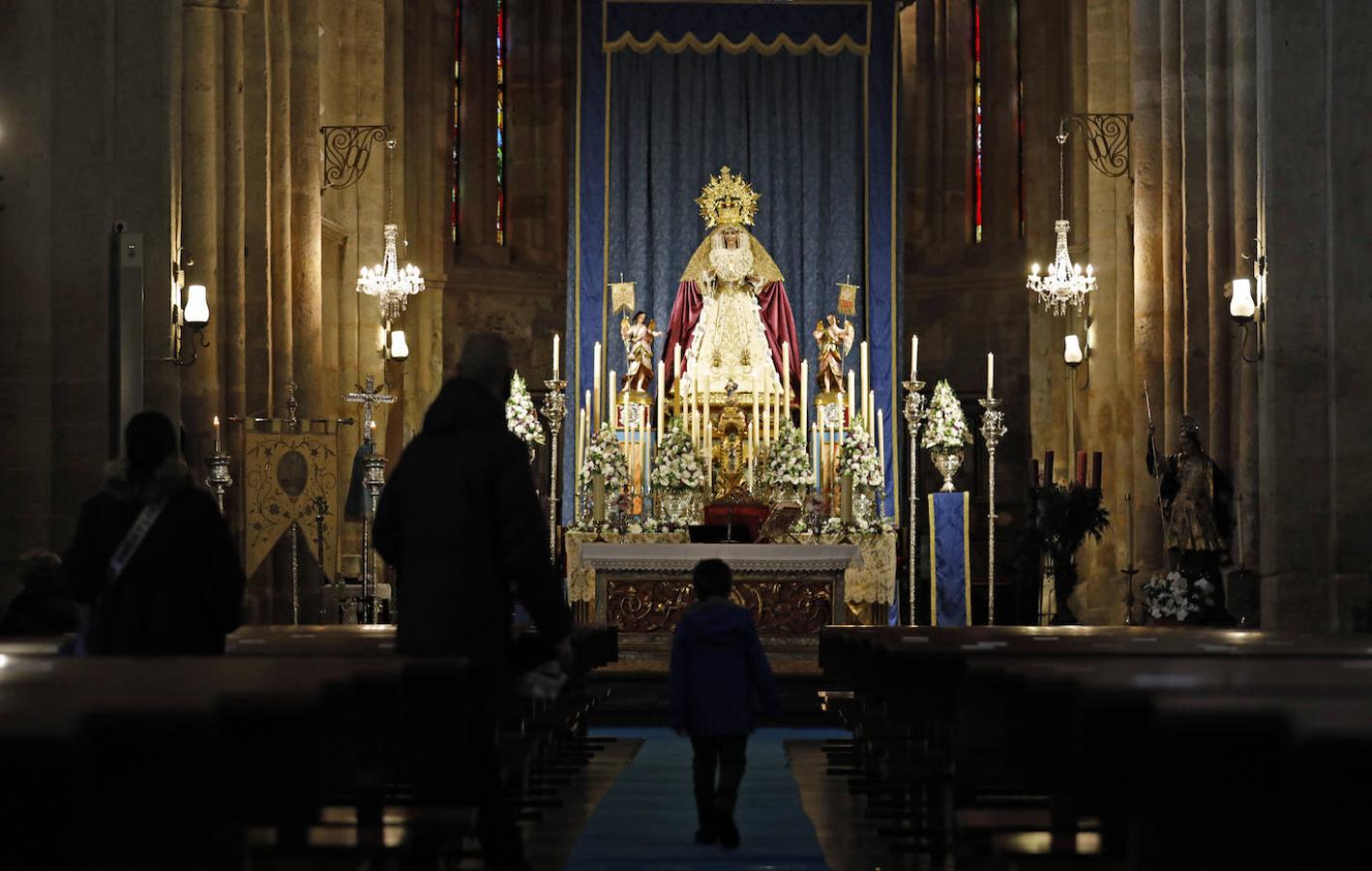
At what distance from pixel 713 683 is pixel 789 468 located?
10.6m

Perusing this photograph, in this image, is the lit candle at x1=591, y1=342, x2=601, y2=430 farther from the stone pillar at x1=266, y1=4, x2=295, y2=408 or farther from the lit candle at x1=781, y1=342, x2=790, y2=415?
the stone pillar at x1=266, y1=4, x2=295, y2=408

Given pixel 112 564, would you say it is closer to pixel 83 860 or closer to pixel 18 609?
pixel 83 860

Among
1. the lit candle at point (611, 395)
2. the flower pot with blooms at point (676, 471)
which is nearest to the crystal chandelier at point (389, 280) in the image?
the lit candle at point (611, 395)

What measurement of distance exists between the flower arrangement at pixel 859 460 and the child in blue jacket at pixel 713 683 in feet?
34.1

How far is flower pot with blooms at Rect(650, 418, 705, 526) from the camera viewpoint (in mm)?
19859

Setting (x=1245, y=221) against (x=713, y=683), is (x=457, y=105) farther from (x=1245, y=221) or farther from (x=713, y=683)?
(x=713, y=683)

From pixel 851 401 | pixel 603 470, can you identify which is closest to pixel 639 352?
pixel 851 401

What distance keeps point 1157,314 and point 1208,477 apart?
3.95 metres

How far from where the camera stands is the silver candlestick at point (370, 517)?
717 inches

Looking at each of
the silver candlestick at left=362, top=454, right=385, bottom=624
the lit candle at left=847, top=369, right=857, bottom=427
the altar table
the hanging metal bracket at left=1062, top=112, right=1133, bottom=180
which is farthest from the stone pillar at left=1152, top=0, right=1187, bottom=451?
the silver candlestick at left=362, top=454, right=385, bottom=624

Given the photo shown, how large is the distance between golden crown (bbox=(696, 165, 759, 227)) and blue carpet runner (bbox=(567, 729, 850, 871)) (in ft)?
31.6

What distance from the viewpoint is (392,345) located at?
2284 cm

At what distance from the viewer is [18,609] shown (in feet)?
34.2

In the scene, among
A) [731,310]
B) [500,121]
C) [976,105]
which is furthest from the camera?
[500,121]
